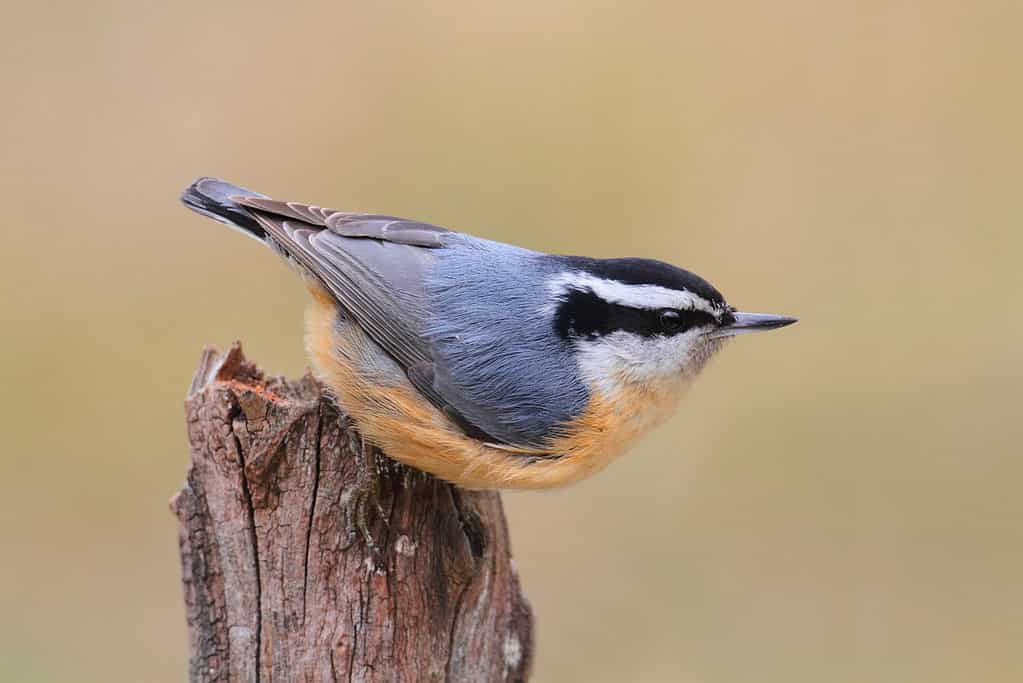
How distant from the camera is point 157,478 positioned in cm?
607

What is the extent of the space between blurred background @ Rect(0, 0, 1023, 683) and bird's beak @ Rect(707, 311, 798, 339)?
219 centimetres

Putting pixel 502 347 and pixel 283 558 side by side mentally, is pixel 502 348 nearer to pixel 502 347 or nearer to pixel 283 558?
pixel 502 347

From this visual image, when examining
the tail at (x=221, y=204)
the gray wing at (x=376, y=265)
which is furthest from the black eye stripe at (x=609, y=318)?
the tail at (x=221, y=204)

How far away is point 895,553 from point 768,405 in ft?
3.16

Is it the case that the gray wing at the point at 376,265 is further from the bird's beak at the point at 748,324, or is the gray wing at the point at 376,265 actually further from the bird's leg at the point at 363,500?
the bird's beak at the point at 748,324

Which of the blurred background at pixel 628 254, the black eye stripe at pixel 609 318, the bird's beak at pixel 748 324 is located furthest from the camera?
the blurred background at pixel 628 254

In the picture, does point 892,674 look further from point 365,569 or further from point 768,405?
point 365,569

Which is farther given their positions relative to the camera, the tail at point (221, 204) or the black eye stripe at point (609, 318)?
the tail at point (221, 204)

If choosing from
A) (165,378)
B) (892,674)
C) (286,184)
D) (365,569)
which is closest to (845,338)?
(892,674)

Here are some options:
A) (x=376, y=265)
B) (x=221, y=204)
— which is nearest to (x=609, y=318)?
(x=376, y=265)

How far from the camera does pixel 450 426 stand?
3.62 m

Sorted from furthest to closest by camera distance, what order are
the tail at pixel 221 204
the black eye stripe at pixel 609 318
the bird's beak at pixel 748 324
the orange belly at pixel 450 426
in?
1. the tail at pixel 221 204
2. the bird's beak at pixel 748 324
3. the black eye stripe at pixel 609 318
4. the orange belly at pixel 450 426

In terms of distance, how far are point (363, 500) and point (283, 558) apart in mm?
253

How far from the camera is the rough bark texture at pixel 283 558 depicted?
10.9 ft
